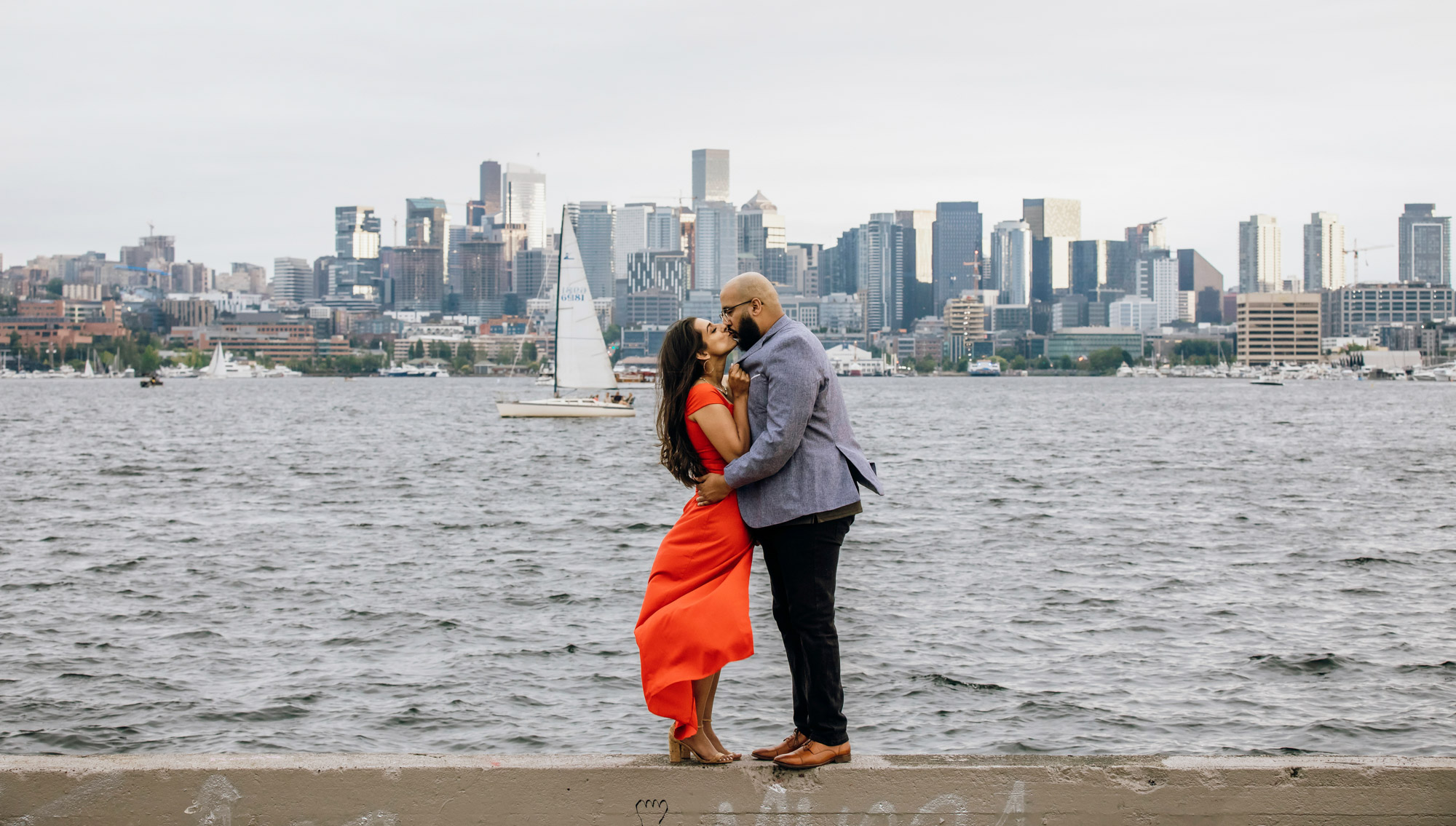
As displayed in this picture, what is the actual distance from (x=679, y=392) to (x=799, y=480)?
1.86 ft

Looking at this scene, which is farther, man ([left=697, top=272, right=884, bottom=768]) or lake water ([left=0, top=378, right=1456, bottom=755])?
lake water ([left=0, top=378, right=1456, bottom=755])

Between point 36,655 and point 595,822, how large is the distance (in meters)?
10.6

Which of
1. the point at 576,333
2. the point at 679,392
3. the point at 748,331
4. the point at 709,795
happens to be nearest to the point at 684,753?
the point at 709,795

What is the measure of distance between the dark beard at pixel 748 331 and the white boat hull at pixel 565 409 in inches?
2235

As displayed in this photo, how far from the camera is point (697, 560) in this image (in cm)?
520

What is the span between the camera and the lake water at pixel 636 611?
10.7m

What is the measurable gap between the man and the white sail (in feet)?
188

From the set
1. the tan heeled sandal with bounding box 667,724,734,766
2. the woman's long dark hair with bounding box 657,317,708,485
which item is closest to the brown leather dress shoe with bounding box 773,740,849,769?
the tan heeled sandal with bounding box 667,724,734,766

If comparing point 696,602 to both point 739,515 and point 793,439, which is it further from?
point 793,439

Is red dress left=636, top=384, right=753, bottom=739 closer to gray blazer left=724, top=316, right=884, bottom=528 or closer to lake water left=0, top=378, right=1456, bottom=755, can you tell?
gray blazer left=724, top=316, right=884, bottom=528

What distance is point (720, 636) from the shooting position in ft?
16.9

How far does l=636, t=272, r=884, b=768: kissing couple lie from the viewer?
16.7 ft

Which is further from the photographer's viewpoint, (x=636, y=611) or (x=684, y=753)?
(x=636, y=611)

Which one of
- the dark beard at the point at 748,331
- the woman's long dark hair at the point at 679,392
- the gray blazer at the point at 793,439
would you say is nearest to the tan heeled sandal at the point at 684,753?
the gray blazer at the point at 793,439
